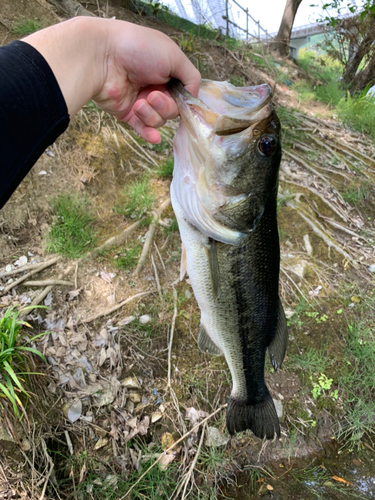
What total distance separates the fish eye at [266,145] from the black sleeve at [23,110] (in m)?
0.87

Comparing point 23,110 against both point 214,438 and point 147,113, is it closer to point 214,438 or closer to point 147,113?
point 147,113

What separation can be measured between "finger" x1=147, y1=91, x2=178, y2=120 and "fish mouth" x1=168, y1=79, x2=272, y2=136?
0.36 ft

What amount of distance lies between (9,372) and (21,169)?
1623 millimetres

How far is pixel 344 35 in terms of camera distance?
9.12 metres

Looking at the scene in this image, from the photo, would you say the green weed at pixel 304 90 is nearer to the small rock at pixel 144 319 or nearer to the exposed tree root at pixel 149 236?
the exposed tree root at pixel 149 236

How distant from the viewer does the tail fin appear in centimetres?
205

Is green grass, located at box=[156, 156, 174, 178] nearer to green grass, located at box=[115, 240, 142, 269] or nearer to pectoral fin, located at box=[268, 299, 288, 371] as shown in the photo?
green grass, located at box=[115, 240, 142, 269]

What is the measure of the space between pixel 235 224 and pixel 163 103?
719 millimetres

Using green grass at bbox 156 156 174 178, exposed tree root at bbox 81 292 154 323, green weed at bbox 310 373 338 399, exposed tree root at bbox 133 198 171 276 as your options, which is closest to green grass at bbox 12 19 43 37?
green grass at bbox 156 156 174 178

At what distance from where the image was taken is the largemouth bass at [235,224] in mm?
1440

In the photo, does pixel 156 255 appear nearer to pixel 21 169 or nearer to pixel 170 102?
pixel 170 102

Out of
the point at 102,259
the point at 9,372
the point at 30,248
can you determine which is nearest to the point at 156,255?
the point at 102,259

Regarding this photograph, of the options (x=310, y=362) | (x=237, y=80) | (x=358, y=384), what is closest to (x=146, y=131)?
(x=310, y=362)

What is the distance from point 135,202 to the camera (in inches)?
143
